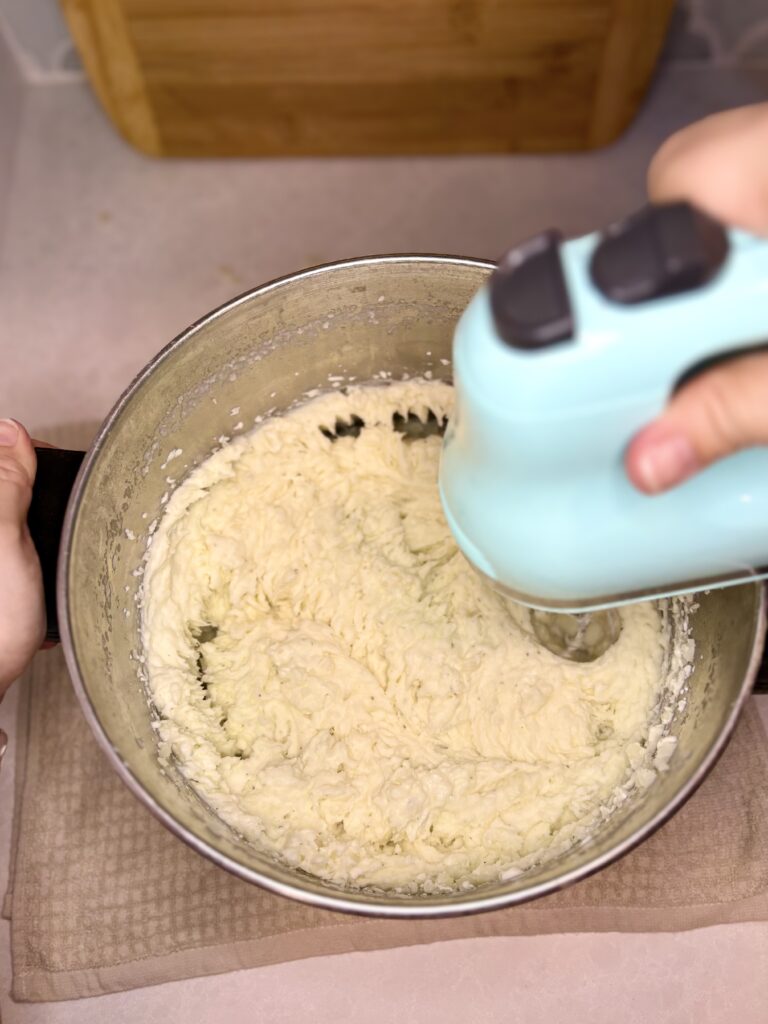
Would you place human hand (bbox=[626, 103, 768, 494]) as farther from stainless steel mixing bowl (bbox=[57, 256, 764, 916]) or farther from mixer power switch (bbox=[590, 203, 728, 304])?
stainless steel mixing bowl (bbox=[57, 256, 764, 916])

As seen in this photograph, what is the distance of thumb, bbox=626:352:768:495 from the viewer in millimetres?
465

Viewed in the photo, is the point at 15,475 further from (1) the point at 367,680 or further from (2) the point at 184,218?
(2) the point at 184,218

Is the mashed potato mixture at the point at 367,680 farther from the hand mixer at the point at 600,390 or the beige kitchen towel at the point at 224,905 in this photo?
the hand mixer at the point at 600,390

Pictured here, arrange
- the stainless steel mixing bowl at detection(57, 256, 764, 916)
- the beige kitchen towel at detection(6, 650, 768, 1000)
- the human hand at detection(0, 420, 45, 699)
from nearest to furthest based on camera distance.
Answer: the stainless steel mixing bowl at detection(57, 256, 764, 916) < the human hand at detection(0, 420, 45, 699) < the beige kitchen towel at detection(6, 650, 768, 1000)

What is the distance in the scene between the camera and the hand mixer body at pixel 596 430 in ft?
1.45

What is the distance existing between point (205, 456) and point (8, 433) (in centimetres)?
20

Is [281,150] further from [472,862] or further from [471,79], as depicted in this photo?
[472,862]

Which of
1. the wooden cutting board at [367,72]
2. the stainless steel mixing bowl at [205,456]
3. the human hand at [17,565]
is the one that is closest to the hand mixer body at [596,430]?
the stainless steel mixing bowl at [205,456]

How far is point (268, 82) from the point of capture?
1.23 m

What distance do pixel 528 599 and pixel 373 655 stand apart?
0.27 metres

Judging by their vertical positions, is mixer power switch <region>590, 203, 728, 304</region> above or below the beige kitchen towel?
above

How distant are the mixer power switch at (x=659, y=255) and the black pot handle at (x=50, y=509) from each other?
22.8 inches

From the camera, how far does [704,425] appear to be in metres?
0.47

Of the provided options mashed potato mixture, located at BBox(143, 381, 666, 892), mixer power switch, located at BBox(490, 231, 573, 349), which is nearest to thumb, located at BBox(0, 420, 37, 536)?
mashed potato mixture, located at BBox(143, 381, 666, 892)
